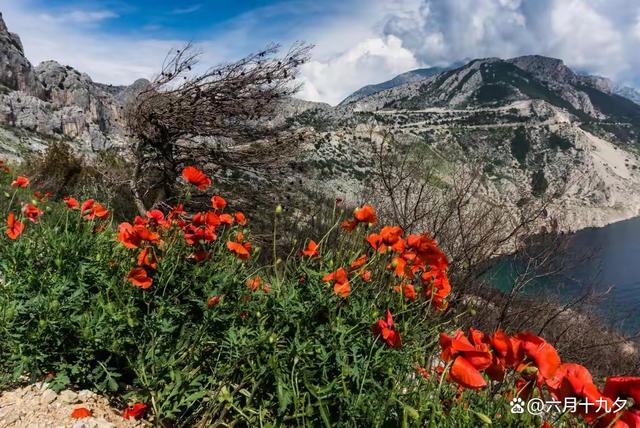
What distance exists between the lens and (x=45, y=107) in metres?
31.5

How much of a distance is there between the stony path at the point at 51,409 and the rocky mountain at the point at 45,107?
833 cm

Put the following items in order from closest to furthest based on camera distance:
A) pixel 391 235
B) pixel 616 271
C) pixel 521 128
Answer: pixel 391 235 → pixel 616 271 → pixel 521 128

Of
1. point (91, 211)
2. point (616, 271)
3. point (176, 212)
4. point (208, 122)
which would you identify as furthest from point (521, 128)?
point (91, 211)

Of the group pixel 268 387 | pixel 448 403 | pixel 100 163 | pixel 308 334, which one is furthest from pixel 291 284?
pixel 100 163

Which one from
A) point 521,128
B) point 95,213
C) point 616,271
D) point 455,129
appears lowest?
point 616,271

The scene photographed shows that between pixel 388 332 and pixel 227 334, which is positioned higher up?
pixel 388 332

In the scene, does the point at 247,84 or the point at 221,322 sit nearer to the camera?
the point at 221,322

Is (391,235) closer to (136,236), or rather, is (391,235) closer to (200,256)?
(200,256)

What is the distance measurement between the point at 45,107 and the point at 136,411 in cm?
3648

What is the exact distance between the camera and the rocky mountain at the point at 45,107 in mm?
22062

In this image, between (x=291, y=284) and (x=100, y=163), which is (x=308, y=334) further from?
(x=100, y=163)

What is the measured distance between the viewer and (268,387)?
1.99 meters

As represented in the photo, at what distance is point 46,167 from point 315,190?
7.32m

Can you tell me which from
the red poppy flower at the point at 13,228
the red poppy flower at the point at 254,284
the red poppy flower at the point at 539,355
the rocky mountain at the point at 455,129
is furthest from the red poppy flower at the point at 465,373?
the rocky mountain at the point at 455,129
